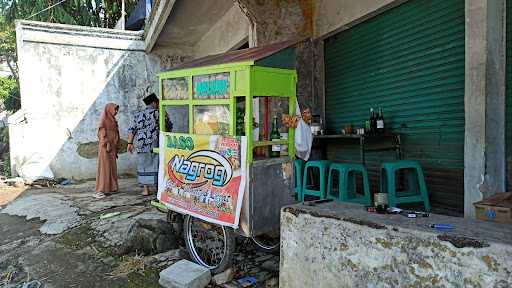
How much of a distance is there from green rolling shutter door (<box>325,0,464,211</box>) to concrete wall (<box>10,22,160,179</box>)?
6321mm

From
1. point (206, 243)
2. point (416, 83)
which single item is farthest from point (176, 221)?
point (416, 83)

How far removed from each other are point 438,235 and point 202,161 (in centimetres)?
209

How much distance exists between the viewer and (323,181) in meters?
4.70

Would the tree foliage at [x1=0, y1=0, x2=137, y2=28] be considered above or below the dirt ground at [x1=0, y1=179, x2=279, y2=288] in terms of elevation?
above

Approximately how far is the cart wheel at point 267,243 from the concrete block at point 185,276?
2.40 feet

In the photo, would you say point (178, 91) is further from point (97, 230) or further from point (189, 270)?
point (97, 230)

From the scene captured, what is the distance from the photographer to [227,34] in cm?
835

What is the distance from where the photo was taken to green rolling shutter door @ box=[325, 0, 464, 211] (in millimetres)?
3902

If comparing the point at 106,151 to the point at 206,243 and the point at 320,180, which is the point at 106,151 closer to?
the point at 206,243

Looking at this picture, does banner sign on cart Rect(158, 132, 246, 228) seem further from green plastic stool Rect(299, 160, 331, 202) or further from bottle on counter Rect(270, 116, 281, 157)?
green plastic stool Rect(299, 160, 331, 202)

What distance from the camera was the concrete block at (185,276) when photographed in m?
3.10

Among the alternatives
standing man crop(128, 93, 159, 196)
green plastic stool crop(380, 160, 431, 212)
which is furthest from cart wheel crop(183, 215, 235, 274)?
standing man crop(128, 93, 159, 196)

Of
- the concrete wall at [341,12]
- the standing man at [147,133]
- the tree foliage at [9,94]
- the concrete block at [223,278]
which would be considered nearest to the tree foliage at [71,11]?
the tree foliage at [9,94]

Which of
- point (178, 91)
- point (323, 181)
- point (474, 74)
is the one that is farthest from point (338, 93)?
point (178, 91)
